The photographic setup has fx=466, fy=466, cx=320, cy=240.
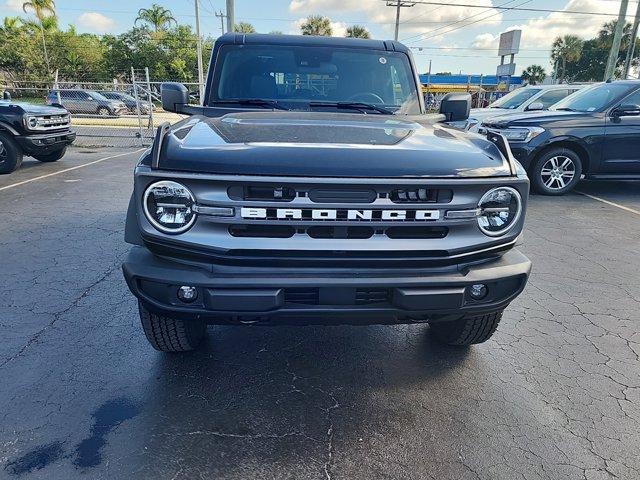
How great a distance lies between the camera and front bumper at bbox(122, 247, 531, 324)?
6.48ft

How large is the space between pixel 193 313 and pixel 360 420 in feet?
3.34

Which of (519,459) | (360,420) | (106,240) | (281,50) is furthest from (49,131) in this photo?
(519,459)

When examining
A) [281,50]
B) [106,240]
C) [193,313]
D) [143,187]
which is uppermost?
[281,50]

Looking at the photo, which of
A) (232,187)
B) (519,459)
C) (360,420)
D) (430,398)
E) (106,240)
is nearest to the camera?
(232,187)

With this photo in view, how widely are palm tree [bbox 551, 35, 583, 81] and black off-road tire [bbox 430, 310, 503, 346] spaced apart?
2603 inches

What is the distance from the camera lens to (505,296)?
223 centimetres

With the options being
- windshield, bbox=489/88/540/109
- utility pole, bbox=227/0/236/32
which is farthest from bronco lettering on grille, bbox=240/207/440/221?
utility pole, bbox=227/0/236/32

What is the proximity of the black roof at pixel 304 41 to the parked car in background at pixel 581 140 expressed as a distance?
13.2 feet

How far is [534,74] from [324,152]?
7242 cm

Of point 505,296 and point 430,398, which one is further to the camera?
point 430,398

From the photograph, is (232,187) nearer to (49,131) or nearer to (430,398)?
(430,398)

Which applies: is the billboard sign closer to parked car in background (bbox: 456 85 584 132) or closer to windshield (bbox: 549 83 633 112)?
parked car in background (bbox: 456 85 584 132)

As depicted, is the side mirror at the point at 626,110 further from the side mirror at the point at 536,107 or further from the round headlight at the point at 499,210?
the round headlight at the point at 499,210

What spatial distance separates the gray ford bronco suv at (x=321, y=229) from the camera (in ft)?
6.52
